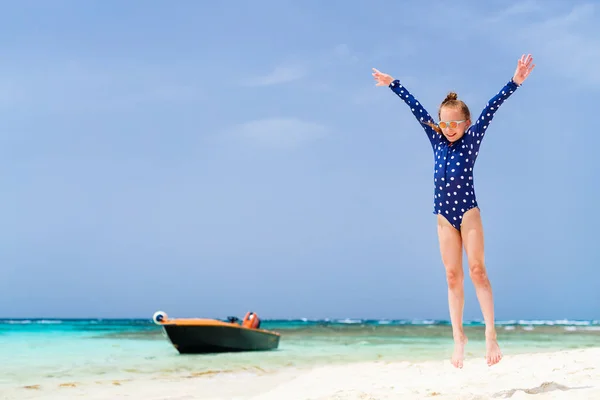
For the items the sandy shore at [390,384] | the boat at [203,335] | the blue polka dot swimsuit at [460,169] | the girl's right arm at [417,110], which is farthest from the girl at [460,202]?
the boat at [203,335]

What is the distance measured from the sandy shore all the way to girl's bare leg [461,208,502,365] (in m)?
0.39

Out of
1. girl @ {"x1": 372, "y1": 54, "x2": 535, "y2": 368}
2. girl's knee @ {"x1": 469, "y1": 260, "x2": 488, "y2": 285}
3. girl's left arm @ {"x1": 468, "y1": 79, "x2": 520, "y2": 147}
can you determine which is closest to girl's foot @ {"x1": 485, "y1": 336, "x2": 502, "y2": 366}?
girl @ {"x1": 372, "y1": 54, "x2": 535, "y2": 368}

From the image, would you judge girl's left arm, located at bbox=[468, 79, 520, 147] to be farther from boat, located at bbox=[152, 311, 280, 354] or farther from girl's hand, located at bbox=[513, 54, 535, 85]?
boat, located at bbox=[152, 311, 280, 354]

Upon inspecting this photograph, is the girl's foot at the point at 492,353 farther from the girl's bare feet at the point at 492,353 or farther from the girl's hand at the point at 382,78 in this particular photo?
the girl's hand at the point at 382,78

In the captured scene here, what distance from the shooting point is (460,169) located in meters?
5.48

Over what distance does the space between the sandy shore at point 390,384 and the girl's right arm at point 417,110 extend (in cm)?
218

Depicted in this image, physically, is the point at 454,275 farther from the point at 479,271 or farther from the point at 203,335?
the point at 203,335

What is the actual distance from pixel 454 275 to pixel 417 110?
4.68 ft

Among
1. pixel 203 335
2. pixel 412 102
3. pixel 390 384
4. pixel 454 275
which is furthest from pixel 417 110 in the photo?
pixel 203 335

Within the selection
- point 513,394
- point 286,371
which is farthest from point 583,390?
point 286,371

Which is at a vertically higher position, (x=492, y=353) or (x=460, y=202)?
(x=460, y=202)

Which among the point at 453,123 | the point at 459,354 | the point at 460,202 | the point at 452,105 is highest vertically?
the point at 452,105

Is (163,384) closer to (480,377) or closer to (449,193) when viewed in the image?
(480,377)

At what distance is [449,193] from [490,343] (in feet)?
4.06
